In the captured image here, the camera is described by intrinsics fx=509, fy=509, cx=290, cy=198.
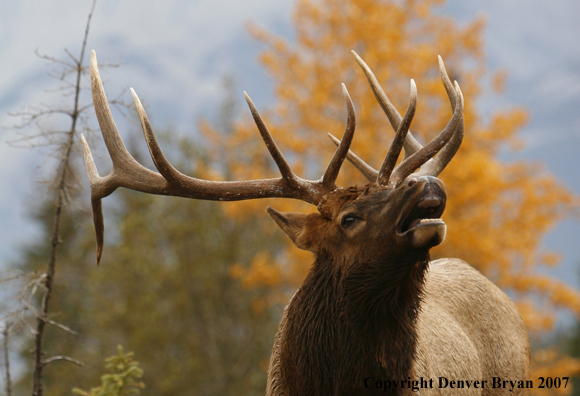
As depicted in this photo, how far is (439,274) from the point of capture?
12.9ft

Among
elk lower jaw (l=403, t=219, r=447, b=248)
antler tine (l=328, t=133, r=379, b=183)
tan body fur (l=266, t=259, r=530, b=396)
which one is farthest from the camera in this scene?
antler tine (l=328, t=133, r=379, b=183)

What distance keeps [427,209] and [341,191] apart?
0.61 m

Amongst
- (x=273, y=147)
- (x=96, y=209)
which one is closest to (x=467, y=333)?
(x=273, y=147)

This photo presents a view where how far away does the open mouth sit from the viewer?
2.30 m

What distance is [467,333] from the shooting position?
3672 millimetres

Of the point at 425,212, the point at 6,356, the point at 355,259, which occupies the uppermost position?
the point at 425,212

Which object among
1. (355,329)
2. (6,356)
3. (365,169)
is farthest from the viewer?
(6,356)

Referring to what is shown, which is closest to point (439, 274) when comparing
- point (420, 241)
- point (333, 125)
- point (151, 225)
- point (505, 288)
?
point (420, 241)

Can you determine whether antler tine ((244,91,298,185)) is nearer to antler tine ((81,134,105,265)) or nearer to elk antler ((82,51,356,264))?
elk antler ((82,51,356,264))

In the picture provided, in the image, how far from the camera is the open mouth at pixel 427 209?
230 centimetres

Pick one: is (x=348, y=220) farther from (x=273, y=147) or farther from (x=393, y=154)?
(x=273, y=147)

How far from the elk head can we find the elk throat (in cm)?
13

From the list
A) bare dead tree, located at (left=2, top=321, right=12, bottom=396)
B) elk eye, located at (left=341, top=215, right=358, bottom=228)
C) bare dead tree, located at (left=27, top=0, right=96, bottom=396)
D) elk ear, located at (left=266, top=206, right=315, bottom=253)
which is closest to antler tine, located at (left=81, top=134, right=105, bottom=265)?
bare dead tree, located at (left=27, top=0, right=96, bottom=396)

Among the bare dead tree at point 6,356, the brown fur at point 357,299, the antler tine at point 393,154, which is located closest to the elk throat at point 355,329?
the brown fur at point 357,299
